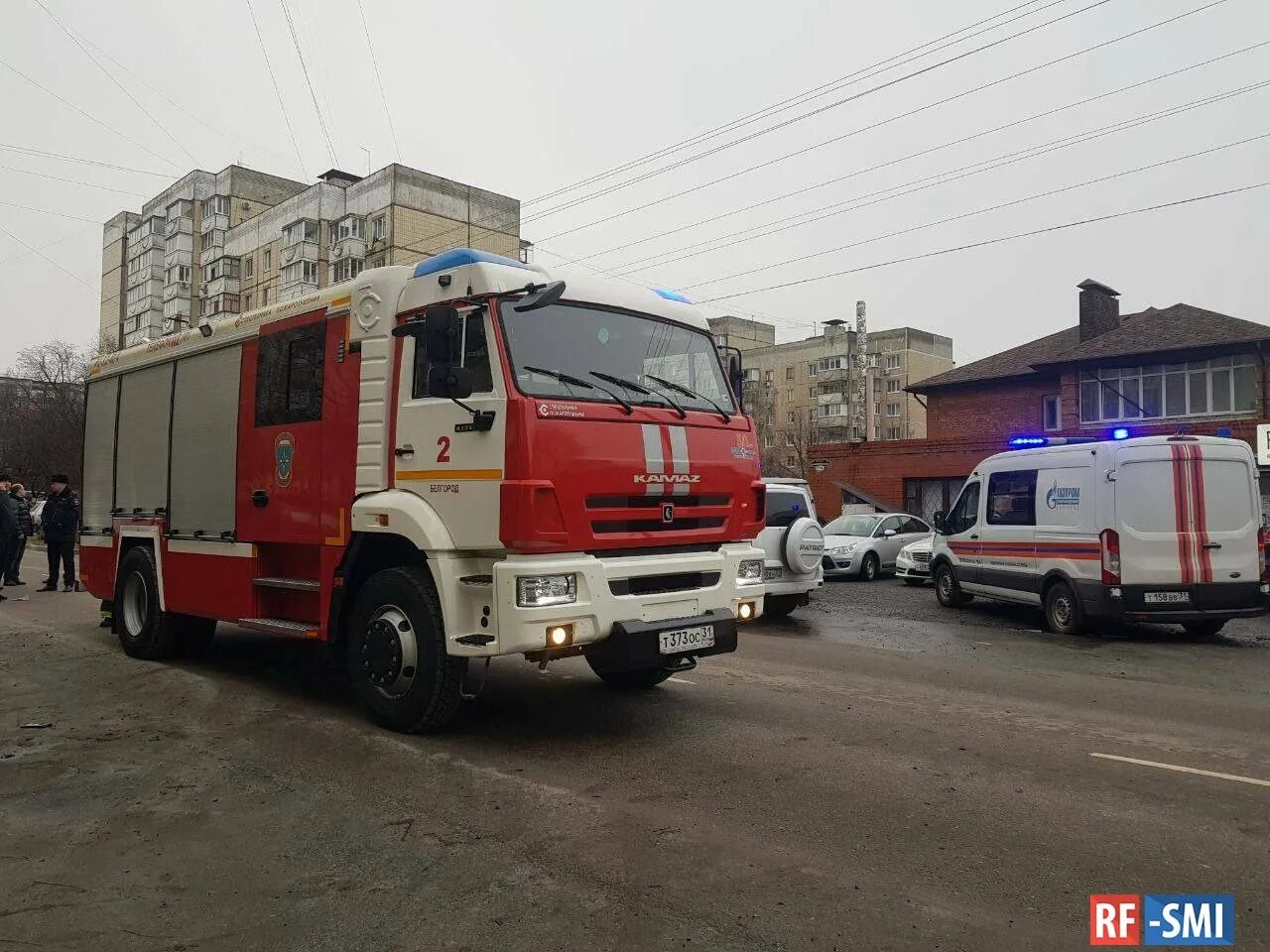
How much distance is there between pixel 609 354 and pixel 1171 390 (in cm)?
2950

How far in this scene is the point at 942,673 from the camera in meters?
8.80

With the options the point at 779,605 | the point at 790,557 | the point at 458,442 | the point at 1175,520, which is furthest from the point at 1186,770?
the point at 779,605

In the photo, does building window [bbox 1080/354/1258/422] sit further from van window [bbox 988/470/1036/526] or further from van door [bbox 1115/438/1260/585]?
van door [bbox 1115/438/1260/585]

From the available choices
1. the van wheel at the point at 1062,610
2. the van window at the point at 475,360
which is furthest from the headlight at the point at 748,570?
the van wheel at the point at 1062,610

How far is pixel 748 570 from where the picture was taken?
21.8 ft

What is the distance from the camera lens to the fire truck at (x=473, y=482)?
5.50 m

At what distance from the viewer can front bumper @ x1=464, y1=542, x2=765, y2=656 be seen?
5.30m

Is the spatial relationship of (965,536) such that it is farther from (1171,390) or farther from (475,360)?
(1171,390)

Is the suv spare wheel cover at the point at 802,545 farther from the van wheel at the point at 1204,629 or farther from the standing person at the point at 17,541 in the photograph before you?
the standing person at the point at 17,541

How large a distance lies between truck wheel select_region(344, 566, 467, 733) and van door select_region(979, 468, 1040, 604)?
31.1 feet

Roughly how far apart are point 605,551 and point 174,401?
5.21m

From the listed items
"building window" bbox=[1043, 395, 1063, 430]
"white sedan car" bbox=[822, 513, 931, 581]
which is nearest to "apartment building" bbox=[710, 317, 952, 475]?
"building window" bbox=[1043, 395, 1063, 430]

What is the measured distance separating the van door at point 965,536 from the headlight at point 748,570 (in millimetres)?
8413

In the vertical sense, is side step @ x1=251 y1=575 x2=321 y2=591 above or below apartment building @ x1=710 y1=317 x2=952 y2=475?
below
